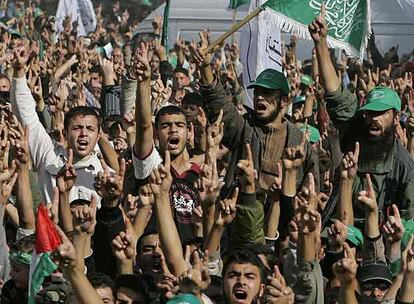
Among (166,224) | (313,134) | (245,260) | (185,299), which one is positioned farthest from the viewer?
(313,134)

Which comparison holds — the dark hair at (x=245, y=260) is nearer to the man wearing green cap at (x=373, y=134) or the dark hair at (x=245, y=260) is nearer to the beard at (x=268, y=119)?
the man wearing green cap at (x=373, y=134)

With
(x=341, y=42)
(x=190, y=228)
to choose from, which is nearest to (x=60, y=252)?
(x=190, y=228)

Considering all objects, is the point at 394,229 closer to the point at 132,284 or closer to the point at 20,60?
the point at 132,284

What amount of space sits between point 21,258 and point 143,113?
3.84 ft

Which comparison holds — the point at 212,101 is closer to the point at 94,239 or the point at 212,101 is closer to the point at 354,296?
the point at 94,239

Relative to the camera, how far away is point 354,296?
739 cm

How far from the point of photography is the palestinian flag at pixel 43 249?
7.40 meters

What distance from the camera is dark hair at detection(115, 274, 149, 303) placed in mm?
7934

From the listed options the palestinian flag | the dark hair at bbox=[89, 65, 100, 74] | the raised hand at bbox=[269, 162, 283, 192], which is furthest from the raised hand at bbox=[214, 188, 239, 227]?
the dark hair at bbox=[89, 65, 100, 74]

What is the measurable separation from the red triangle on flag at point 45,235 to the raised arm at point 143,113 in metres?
1.80

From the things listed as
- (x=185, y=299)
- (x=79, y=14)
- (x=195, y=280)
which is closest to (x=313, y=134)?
(x=195, y=280)

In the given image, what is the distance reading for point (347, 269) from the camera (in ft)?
23.9

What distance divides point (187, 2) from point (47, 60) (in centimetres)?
489

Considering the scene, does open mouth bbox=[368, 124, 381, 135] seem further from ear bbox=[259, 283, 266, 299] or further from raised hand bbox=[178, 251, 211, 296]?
raised hand bbox=[178, 251, 211, 296]
